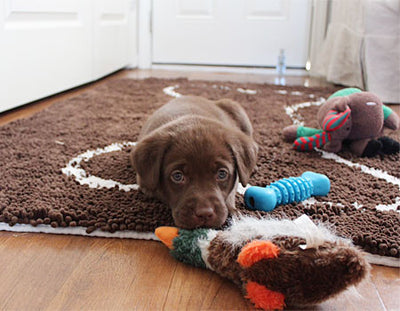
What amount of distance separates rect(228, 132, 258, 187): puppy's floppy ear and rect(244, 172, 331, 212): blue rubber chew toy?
70 mm

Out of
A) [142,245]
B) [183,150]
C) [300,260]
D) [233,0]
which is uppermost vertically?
[233,0]

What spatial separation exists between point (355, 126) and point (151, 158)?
1.17m

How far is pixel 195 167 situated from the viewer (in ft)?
5.17

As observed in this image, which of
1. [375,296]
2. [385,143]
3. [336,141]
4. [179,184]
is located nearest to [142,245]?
[179,184]

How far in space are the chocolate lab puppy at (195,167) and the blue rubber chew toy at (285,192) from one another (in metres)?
0.07

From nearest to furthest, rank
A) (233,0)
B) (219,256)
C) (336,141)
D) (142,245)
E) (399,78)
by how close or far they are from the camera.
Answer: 1. (219,256)
2. (142,245)
3. (336,141)
4. (399,78)
5. (233,0)

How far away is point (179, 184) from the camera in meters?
1.60

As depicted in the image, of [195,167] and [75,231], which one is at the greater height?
[195,167]

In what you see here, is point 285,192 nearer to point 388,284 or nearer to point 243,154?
point 243,154

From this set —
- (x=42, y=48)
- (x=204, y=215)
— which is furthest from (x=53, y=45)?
(x=204, y=215)

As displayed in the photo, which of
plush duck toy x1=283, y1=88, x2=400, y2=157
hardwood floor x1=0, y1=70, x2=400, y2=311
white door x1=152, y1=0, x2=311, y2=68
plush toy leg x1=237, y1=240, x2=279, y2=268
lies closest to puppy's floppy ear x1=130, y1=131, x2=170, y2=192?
hardwood floor x1=0, y1=70, x2=400, y2=311

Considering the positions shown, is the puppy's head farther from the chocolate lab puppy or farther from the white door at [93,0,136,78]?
the white door at [93,0,136,78]

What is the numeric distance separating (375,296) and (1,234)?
114cm

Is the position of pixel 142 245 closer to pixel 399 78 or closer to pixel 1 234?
pixel 1 234
